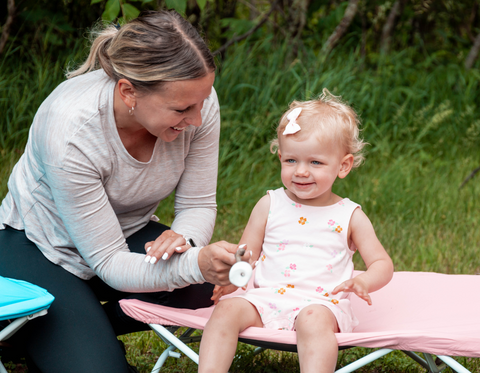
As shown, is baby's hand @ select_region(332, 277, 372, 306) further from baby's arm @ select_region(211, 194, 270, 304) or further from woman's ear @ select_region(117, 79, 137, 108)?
woman's ear @ select_region(117, 79, 137, 108)

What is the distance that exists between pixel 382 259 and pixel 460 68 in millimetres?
4330

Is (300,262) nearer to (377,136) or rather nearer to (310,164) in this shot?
(310,164)

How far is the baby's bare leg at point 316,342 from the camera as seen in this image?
5.33ft

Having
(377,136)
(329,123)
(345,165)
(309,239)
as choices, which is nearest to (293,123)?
(329,123)

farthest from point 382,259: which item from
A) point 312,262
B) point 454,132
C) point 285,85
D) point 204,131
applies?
point 454,132

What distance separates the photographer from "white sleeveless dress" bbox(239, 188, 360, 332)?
1.91 meters

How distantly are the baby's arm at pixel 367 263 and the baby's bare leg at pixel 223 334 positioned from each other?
0.31 m

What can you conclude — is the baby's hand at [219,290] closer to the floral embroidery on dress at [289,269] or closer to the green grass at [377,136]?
the floral embroidery on dress at [289,269]

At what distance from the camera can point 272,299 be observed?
193 centimetres

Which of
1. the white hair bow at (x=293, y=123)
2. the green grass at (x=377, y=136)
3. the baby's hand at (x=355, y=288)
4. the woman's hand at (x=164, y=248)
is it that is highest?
the white hair bow at (x=293, y=123)

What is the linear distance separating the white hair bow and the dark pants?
2.22ft

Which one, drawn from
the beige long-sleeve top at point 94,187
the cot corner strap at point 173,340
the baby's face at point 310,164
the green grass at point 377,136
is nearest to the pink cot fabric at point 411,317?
the cot corner strap at point 173,340

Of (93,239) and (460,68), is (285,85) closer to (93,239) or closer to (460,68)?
(460,68)

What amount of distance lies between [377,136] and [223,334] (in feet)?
11.5
